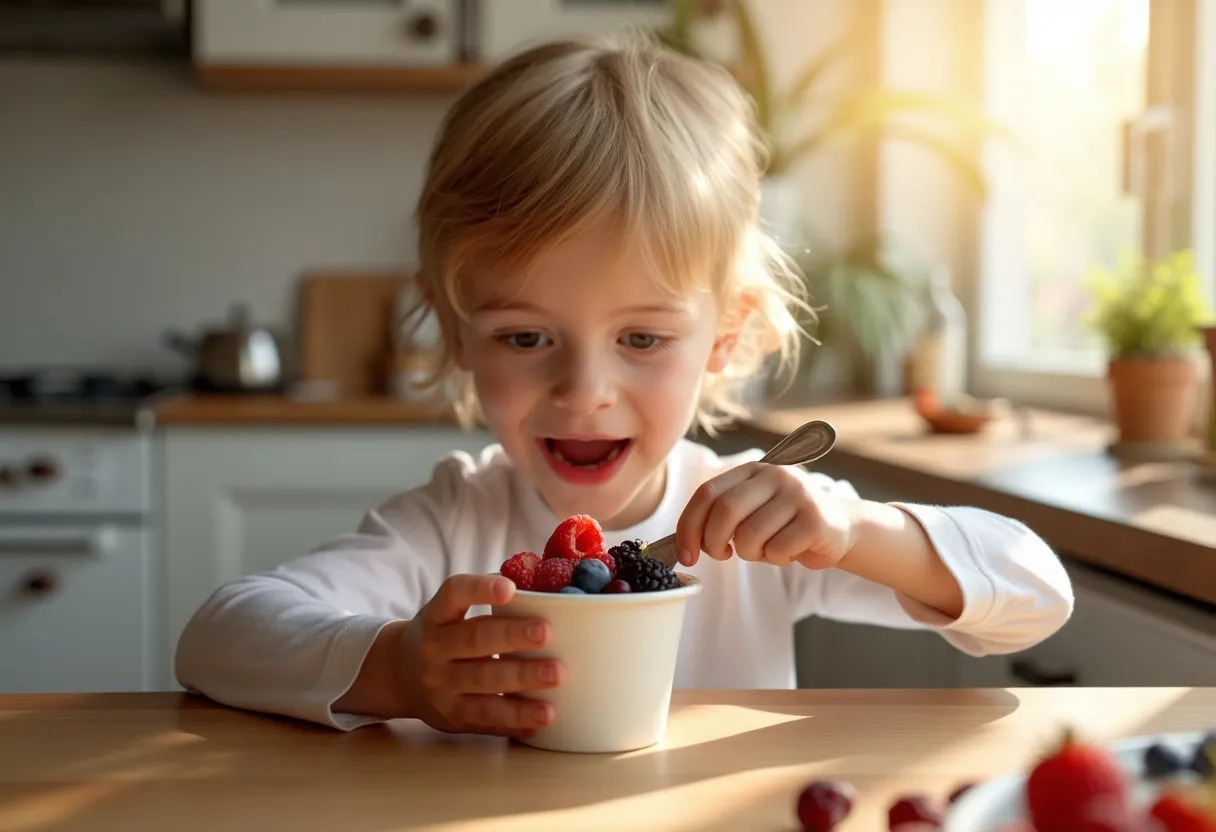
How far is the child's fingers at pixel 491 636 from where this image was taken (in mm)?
671

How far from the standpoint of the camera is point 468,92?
4.14 feet

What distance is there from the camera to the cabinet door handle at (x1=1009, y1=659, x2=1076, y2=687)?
1.27m

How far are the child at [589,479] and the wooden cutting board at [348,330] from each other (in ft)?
5.77

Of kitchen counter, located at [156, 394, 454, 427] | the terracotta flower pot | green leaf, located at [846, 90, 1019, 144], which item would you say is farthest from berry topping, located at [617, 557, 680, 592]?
green leaf, located at [846, 90, 1019, 144]

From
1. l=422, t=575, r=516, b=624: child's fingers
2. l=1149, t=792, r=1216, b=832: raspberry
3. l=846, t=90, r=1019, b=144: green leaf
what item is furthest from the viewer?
l=846, t=90, r=1019, b=144: green leaf

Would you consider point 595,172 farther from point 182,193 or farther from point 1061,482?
point 182,193

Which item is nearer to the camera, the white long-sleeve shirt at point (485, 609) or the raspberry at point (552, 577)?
the raspberry at point (552, 577)

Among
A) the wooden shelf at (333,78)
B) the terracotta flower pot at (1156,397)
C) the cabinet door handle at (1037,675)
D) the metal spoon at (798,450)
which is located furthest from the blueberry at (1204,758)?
the wooden shelf at (333,78)

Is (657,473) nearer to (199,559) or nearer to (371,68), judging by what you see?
(199,559)

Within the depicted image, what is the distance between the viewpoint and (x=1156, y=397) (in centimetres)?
168

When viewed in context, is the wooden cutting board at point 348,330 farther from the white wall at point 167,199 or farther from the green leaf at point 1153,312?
the green leaf at point 1153,312

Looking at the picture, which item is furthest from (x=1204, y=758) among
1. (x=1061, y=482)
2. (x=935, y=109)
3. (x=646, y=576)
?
(x=935, y=109)

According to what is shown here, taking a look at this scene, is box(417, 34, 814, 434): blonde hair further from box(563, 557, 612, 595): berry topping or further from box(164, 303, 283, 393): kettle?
box(164, 303, 283, 393): kettle

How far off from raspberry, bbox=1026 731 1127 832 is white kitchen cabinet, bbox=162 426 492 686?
2142mm
